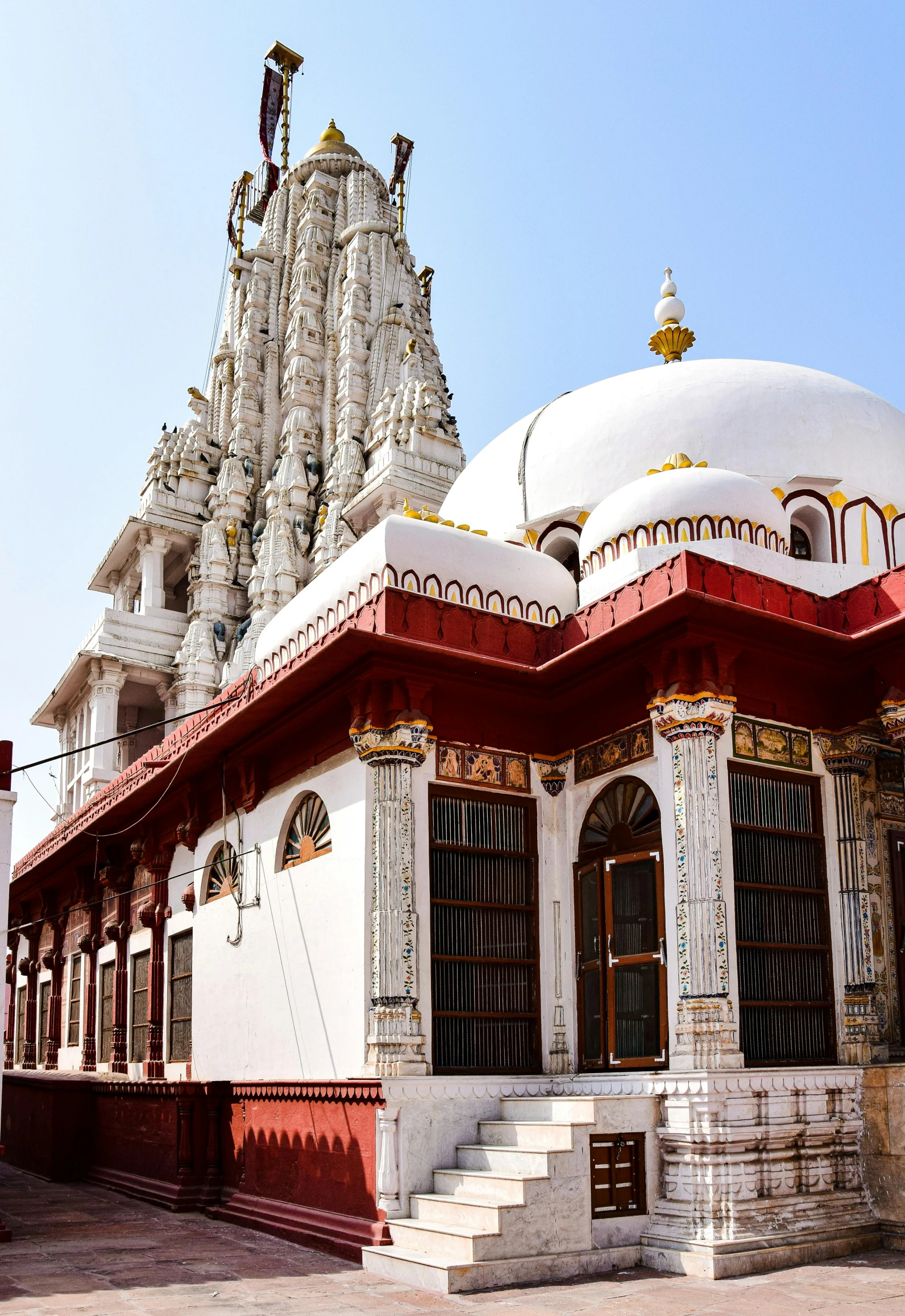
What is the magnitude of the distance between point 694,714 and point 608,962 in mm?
2090

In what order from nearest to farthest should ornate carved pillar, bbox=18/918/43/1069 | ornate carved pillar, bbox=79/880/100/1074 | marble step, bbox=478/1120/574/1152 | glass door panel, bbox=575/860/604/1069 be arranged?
marble step, bbox=478/1120/574/1152 → glass door panel, bbox=575/860/604/1069 → ornate carved pillar, bbox=79/880/100/1074 → ornate carved pillar, bbox=18/918/43/1069

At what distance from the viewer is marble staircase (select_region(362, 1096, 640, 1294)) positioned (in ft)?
26.0

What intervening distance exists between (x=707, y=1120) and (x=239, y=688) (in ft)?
19.0

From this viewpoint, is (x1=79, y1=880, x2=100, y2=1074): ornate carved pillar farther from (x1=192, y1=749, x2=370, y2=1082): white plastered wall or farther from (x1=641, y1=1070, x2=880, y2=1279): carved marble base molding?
Answer: (x1=641, y1=1070, x2=880, y2=1279): carved marble base molding

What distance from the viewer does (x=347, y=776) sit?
403 inches

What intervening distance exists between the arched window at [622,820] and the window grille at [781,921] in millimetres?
635

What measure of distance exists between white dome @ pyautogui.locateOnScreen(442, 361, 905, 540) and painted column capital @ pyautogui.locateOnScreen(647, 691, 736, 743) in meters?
3.90

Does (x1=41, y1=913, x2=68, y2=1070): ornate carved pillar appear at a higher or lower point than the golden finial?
lower

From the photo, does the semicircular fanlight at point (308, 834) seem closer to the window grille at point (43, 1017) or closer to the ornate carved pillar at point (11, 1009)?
the window grille at point (43, 1017)

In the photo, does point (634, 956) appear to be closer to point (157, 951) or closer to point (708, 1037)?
point (708, 1037)

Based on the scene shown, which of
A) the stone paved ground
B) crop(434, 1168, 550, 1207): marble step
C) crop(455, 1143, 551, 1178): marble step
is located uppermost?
crop(455, 1143, 551, 1178): marble step

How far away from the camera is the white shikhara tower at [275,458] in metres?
31.5

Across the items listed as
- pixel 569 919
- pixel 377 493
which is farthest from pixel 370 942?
pixel 377 493

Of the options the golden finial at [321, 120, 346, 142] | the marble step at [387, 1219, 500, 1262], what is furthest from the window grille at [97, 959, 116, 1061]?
the golden finial at [321, 120, 346, 142]
